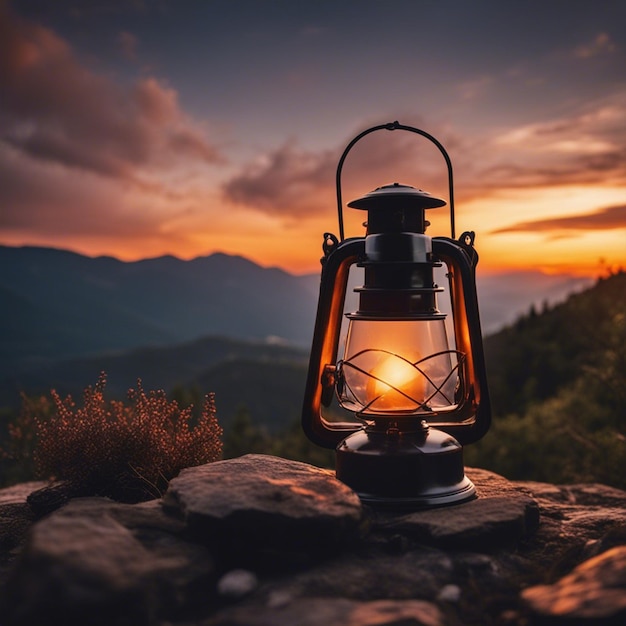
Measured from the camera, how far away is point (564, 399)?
2062 cm

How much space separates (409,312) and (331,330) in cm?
50

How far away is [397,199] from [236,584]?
2.08m

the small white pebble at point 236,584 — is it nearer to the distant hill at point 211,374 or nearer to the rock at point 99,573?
the rock at point 99,573

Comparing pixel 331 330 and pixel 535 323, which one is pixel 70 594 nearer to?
pixel 331 330

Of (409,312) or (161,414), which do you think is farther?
(161,414)

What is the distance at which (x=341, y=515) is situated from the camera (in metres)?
2.71

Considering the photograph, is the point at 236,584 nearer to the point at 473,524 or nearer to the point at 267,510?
the point at 267,510

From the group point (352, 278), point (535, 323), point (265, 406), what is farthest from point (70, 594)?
point (265, 406)

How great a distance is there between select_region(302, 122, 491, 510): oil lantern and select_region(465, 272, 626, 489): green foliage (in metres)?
5.50

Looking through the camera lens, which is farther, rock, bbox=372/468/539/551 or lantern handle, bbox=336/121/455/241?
lantern handle, bbox=336/121/455/241

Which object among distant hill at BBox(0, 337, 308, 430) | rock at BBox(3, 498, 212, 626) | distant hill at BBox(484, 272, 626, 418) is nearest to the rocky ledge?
rock at BBox(3, 498, 212, 626)

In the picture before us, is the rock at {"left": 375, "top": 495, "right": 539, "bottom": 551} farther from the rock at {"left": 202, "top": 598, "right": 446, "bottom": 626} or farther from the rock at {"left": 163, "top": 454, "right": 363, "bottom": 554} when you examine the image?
the rock at {"left": 202, "top": 598, "right": 446, "bottom": 626}

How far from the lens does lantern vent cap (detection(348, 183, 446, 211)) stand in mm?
3451

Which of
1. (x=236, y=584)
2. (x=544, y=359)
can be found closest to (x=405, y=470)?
(x=236, y=584)
